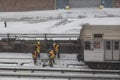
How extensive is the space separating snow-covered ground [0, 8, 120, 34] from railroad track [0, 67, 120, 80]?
43.0 feet

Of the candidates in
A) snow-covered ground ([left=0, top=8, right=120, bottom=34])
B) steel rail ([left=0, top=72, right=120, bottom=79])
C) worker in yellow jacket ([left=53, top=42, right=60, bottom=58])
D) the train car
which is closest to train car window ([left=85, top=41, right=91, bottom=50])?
the train car

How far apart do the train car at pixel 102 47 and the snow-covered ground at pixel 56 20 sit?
12.2m

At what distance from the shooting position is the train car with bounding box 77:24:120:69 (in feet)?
81.6

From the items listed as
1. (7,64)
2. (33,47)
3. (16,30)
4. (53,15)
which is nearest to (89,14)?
(53,15)

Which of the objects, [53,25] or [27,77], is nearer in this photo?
[27,77]

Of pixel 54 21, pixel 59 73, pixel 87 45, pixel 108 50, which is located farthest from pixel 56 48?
pixel 54 21

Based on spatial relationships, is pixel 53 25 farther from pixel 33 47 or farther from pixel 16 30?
pixel 33 47

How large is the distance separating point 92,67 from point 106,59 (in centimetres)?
116

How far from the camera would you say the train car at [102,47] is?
2488 centimetres

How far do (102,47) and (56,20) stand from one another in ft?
69.2

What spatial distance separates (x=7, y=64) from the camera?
89.8 feet

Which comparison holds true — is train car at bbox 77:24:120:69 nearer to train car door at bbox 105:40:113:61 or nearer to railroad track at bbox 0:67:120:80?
train car door at bbox 105:40:113:61

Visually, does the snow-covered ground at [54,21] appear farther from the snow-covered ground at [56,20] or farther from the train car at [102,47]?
the train car at [102,47]

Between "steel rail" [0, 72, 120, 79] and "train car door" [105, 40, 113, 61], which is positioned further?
"train car door" [105, 40, 113, 61]
